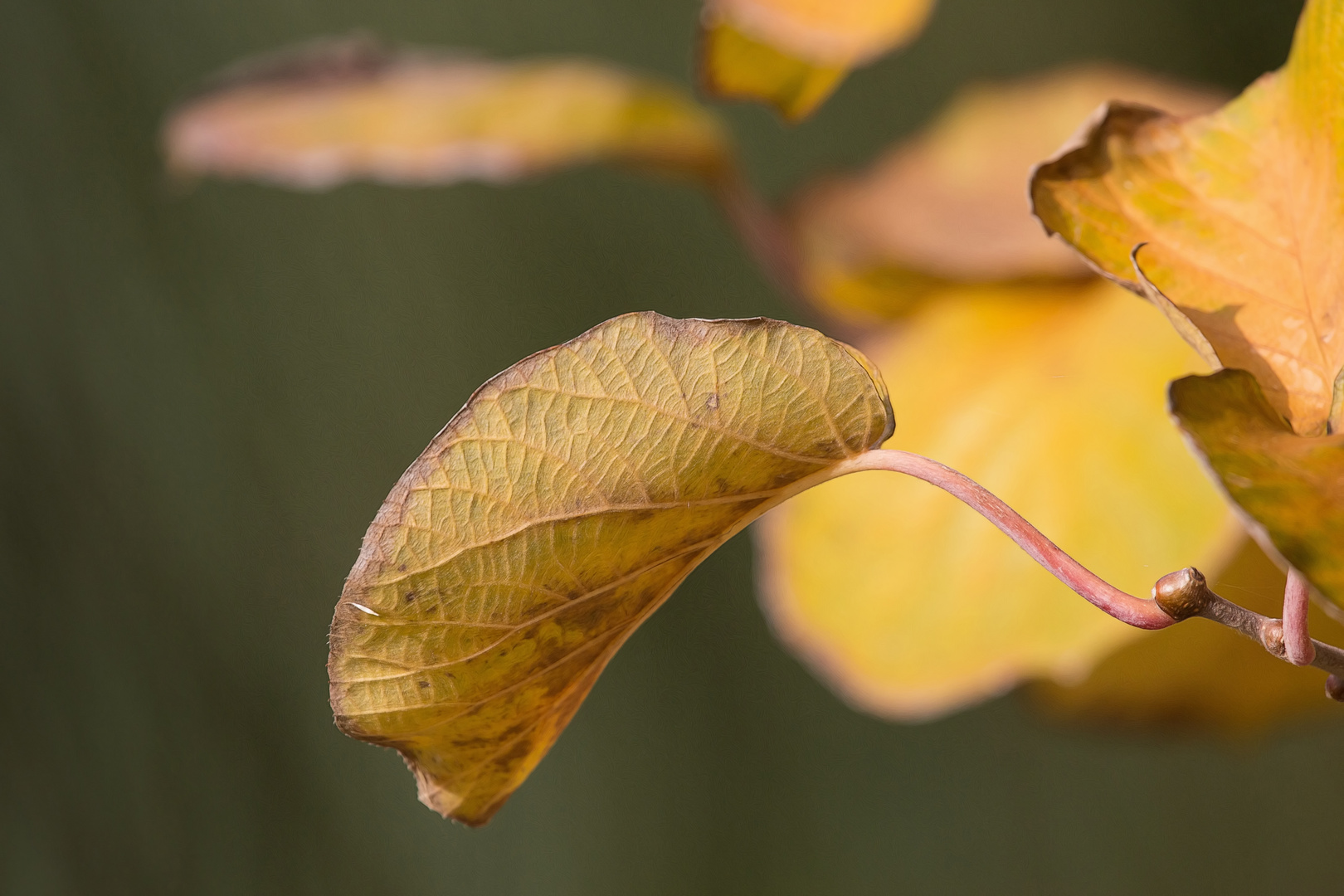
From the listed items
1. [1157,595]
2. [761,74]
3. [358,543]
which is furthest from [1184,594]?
[358,543]

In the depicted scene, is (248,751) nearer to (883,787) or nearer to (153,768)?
(153,768)

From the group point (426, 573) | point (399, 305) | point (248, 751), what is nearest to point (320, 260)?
point (399, 305)

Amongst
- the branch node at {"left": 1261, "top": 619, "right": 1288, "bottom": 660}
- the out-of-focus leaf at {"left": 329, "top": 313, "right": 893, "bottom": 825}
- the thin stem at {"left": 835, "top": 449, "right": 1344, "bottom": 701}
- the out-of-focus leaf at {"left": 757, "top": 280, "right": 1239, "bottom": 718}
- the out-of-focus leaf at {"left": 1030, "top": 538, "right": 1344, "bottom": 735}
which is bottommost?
the out-of-focus leaf at {"left": 1030, "top": 538, "right": 1344, "bottom": 735}

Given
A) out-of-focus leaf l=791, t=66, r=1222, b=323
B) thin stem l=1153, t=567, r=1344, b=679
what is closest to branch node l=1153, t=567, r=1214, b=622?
thin stem l=1153, t=567, r=1344, b=679

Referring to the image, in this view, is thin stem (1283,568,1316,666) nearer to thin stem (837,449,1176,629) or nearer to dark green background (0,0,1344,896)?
thin stem (837,449,1176,629)

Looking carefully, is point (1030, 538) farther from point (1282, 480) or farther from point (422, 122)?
point (422, 122)

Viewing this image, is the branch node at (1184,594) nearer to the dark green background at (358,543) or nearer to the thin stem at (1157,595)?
the thin stem at (1157,595)
